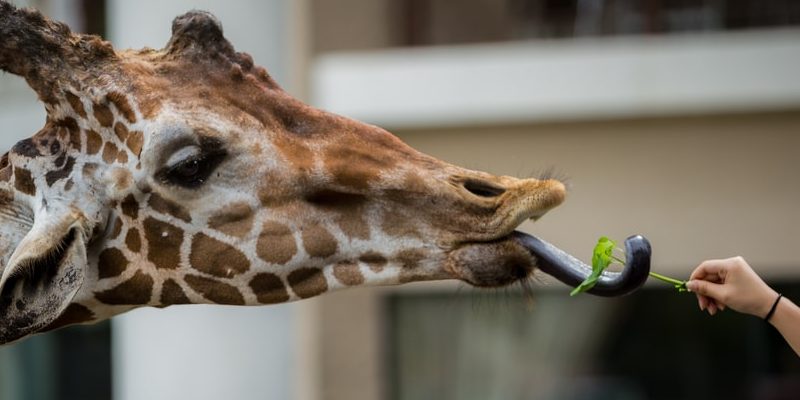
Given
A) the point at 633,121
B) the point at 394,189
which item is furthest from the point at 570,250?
the point at 394,189

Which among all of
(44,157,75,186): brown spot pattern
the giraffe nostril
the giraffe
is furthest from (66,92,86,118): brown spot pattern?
the giraffe nostril

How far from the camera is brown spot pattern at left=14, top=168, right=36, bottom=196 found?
379 cm

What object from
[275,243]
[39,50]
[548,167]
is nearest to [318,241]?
[275,243]

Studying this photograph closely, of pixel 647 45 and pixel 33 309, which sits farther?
pixel 647 45

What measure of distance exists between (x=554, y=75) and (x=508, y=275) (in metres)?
→ 7.96

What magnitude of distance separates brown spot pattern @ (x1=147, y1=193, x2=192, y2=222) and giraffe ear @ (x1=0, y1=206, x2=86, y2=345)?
240 millimetres

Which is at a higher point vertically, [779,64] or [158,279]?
[779,64]

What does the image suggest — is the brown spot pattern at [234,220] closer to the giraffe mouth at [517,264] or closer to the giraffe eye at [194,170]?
the giraffe eye at [194,170]

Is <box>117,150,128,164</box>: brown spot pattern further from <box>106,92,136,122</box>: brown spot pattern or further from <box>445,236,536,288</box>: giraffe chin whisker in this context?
<box>445,236,536,288</box>: giraffe chin whisker

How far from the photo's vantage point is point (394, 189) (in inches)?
149

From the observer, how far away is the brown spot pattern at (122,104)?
3840 millimetres

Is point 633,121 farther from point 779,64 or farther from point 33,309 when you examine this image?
point 33,309

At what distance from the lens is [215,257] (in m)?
3.82

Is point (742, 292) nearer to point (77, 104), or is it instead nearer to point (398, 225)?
point (398, 225)
